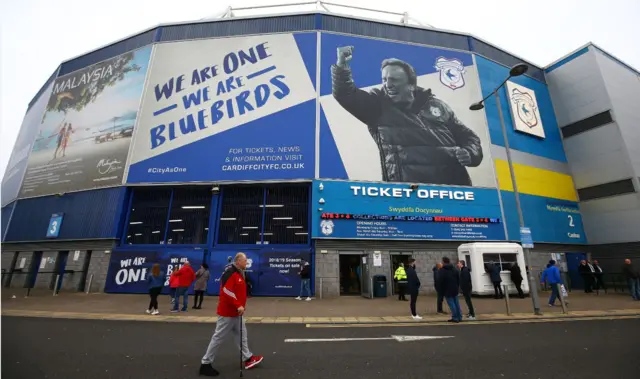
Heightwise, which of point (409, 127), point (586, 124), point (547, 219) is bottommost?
point (547, 219)

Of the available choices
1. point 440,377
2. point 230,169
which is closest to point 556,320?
point 440,377

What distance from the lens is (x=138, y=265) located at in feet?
55.7

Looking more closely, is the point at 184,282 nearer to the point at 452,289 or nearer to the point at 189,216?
the point at 189,216

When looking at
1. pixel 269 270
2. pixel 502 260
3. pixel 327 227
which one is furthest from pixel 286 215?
pixel 502 260

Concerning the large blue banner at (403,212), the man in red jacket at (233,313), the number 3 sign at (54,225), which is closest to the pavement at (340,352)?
the man in red jacket at (233,313)

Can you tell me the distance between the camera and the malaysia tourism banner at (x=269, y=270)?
16.1 metres

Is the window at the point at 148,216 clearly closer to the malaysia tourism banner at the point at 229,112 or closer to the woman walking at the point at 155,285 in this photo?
the malaysia tourism banner at the point at 229,112

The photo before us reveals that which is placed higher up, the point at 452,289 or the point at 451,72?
the point at 451,72

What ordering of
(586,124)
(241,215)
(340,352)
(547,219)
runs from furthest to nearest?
(586,124) → (547,219) → (241,215) → (340,352)

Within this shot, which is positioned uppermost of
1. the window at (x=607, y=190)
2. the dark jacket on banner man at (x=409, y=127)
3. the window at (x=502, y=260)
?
the dark jacket on banner man at (x=409, y=127)

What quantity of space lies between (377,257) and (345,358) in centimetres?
1151

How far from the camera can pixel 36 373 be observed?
5.09 m

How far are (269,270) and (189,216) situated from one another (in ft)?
19.7

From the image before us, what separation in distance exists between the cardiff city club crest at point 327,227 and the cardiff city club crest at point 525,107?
16.5 meters
